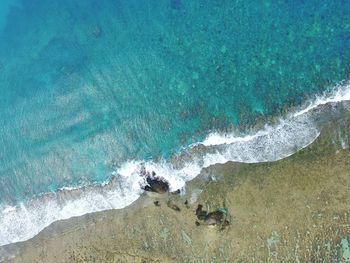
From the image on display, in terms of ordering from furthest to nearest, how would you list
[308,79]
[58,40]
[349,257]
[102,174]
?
[58,40]
[102,174]
[308,79]
[349,257]

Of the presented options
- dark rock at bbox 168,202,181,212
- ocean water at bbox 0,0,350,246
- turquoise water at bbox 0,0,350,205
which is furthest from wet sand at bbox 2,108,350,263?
turquoise water at bbox 0,0,350,205

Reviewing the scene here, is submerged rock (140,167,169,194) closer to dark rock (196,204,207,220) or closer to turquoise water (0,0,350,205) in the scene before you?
turquoise water (0,0,350,205)

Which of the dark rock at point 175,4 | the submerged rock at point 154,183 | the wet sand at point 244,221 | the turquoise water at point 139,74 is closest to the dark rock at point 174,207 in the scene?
the wet sand at point 244,221

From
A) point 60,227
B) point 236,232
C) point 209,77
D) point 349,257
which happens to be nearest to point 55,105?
point 60,227

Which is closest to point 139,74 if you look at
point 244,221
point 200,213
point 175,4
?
point 175,4

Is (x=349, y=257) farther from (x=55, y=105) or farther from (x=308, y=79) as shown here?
(x=55, y=105)
